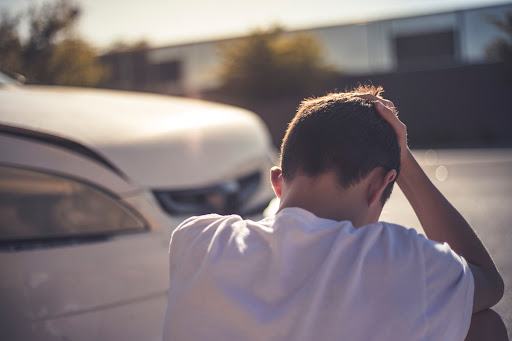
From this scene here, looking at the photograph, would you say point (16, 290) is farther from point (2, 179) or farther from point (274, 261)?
point (274, 261)

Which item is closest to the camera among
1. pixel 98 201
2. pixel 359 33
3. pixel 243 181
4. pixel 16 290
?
pixel 16 290

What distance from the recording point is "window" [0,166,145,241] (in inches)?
78.5

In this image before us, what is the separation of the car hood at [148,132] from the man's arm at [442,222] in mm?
1220

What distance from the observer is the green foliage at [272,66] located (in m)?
19.7

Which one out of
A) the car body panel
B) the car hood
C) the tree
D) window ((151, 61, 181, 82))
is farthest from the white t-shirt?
window ((151, 61, 181, 82))

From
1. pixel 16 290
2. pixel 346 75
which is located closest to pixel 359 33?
pixel 346 75

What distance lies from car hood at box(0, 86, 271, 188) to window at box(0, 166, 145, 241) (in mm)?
168

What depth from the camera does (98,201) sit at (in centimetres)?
208

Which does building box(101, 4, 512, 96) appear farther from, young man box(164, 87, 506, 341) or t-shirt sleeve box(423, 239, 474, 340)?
t-shirt sleeve box(423, 239, 474, 340)

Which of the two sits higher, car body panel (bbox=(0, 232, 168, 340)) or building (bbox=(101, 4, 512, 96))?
car body panel (bbox=(0, 232, 168, 340))

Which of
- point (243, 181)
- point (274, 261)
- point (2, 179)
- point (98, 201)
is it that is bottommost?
point (243, 181)

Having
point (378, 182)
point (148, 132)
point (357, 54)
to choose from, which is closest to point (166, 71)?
point (357, 54)

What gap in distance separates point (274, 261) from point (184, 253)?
0.79ft

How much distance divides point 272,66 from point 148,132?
17.9 metres
